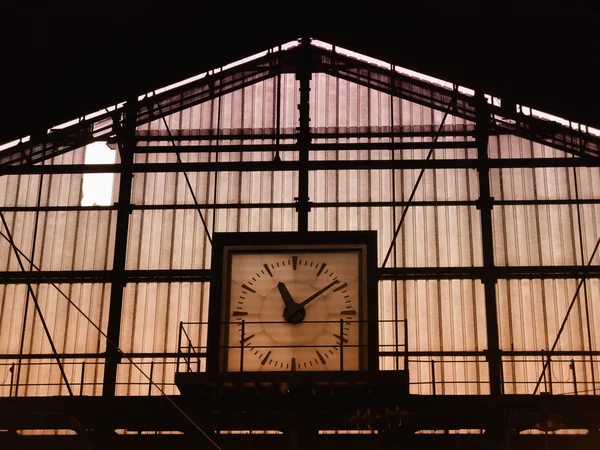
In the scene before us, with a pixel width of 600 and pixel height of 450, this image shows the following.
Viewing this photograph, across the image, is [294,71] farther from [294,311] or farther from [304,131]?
[294,311]

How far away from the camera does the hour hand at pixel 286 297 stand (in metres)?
13.7

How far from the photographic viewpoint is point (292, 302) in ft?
44.9

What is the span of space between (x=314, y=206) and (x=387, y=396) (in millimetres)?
5422

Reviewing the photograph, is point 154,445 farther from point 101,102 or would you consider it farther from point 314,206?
point 101,102

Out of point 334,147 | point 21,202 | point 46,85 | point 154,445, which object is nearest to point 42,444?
point 154,445

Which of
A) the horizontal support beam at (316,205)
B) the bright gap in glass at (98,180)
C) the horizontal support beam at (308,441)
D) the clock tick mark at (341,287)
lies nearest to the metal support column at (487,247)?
the horizontal support beam at (316,205)

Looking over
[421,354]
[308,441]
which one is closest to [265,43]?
[421,354]

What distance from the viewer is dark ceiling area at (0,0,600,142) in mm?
14342

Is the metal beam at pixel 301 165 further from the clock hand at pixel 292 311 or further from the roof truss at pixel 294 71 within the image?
the clock hand at pixel 292 311

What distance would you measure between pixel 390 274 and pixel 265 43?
17.5 feet

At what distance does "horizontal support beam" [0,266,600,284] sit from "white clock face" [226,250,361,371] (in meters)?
3.52

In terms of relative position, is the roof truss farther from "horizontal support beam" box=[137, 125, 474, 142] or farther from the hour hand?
the hour hand

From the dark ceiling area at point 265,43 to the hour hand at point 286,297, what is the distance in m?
5.09

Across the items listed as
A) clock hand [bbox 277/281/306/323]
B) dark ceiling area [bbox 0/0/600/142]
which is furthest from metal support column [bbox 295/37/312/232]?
clock hand [bbox 277/281/306/323]
